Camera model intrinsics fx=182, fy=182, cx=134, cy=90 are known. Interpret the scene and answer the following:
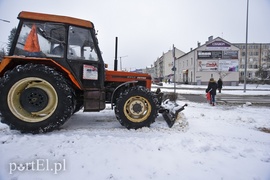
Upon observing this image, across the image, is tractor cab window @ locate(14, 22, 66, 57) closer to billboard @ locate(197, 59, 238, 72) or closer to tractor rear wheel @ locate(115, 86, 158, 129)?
tractor rear wheel @ locate(115, 86, 158, 129)

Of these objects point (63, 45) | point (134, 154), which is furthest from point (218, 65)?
point (134, 154)

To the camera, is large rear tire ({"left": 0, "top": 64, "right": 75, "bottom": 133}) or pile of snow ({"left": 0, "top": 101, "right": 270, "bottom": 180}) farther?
large rear tire ({"left": 0, "top": 64, "right": 75, "bottom": 133})

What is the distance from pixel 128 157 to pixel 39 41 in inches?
125

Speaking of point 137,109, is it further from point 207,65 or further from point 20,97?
point 207,65

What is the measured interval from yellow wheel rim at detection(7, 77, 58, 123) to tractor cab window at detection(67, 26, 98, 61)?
888mm

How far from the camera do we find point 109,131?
4.26 m

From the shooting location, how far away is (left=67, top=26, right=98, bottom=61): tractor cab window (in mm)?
4287

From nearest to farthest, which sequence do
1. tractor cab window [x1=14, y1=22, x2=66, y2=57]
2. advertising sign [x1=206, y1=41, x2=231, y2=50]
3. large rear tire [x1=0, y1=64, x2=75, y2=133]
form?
large rear tire [x1=0, y1=64, x2=75, y2=133] < tractor cab window [x1=14, y1=22, x2=66, y2=57] < advertising sign [x1=206, y1=41, x2=231, y2=50]

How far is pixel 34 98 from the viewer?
3965 millimetres

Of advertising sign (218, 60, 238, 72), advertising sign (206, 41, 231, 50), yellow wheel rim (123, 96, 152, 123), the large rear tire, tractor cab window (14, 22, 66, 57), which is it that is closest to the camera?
the large rear tire

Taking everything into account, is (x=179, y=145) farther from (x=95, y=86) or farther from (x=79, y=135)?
(x=95, y=86)

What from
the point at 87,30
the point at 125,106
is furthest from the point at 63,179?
the point at 87,30

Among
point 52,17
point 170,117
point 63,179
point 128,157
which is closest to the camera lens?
point 63,179
